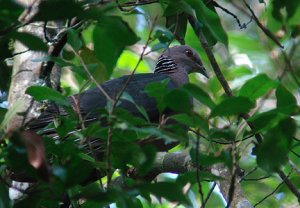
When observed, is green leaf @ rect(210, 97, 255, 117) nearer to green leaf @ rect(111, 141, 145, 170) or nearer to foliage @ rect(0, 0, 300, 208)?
foliage @ rect(0, 0, 300, 208)

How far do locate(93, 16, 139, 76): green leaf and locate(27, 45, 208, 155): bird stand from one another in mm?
792

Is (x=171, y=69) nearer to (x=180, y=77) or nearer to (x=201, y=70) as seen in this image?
(x=180, y=77)

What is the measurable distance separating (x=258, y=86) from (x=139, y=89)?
6.98ft

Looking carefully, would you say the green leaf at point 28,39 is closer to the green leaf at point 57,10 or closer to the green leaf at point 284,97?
the green leaf at point 57,10

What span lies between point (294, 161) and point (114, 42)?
1.93 m

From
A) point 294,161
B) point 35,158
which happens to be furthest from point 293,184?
point 35,158

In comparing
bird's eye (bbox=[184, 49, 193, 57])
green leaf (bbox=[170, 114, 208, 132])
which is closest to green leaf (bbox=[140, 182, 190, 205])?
green leaf (bbox=[170, 114, 208, 132])

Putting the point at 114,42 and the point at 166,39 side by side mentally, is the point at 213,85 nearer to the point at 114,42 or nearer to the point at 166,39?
the point at 166,39

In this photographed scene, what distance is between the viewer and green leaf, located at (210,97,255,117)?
2.11 metres

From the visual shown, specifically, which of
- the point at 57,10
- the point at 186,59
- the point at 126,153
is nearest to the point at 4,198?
the point at 126,153

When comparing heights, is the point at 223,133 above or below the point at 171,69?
above

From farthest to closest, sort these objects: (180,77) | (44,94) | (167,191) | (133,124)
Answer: (180,77) → (44,94) → (133,124) → (167,191)

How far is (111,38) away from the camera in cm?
217

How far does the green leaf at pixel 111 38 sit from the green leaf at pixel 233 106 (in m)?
0.36
